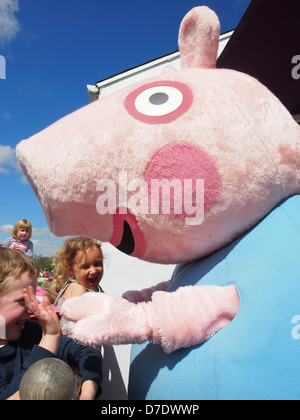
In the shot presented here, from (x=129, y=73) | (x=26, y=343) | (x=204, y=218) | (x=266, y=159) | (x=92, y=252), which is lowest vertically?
(x=26, y=343)

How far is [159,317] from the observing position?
0.67m

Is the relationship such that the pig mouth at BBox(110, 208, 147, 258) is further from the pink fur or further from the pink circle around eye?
the pink circle around eye

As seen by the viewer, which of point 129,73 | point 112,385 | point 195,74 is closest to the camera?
point 195,74

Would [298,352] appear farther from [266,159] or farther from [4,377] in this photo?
[4,377]

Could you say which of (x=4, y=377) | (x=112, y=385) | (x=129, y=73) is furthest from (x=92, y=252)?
(x=129, y=73)

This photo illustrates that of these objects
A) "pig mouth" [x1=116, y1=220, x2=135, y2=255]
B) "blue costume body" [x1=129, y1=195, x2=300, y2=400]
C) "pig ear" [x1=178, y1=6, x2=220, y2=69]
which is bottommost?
"blue costume body" [x1=129, y1=195, x2=300, y2=400]

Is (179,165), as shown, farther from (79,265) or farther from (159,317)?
(79,265)

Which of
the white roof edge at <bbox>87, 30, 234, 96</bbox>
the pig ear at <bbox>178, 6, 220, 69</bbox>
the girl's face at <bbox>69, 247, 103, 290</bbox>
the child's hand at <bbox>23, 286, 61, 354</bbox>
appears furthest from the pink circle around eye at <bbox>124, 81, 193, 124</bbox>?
the white roof edge at <bbox>87, 30, 234, 96</bbox>

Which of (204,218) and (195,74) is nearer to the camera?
(204,218)

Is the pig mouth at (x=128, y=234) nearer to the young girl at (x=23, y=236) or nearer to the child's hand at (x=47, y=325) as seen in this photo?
the child's hand at (x=47, y=325)

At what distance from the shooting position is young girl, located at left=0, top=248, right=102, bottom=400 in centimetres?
99

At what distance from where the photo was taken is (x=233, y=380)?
63 cm

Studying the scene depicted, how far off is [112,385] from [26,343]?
992 millimetres

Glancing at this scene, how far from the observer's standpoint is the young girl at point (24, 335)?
986mm
